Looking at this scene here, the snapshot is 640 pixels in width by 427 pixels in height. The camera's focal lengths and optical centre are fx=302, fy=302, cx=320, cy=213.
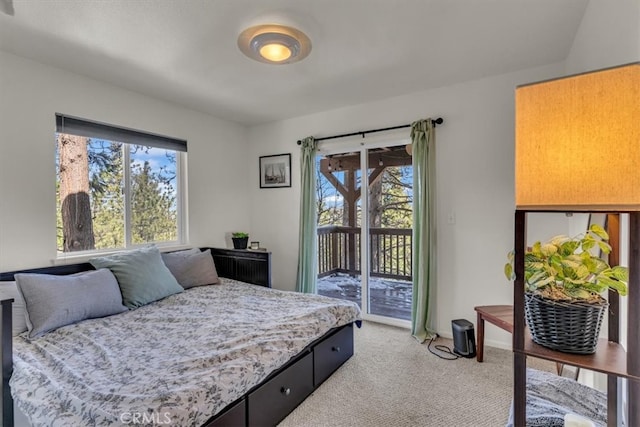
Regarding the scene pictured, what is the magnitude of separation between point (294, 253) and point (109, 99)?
253 cm

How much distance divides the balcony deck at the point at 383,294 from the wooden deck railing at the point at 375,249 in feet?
0.25

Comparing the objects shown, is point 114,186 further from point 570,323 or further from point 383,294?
point 570,323

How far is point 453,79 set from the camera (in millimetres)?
2771

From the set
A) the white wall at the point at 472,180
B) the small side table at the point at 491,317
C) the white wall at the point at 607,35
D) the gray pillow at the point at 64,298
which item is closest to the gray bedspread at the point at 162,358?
the gray pillow at the point at 64,298

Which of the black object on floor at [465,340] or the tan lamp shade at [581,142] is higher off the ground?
the tan lamp shade at [581,142]

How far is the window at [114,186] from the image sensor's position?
2.55 m

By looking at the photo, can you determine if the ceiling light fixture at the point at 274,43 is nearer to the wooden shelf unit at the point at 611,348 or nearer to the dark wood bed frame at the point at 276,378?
the wooden shelf unit at the point at 611,348

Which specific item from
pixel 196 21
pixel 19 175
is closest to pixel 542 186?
pixel 196 21

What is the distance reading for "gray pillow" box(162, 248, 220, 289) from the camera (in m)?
2.94

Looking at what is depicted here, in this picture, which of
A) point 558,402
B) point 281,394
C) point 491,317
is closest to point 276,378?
point 281,394

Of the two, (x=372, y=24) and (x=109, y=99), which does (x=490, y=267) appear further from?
(x=109, y=99)

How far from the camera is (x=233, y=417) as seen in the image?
145 cm

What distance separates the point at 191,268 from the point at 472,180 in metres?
2.86

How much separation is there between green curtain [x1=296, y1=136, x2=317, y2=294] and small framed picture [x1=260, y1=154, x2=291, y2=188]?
341mm
